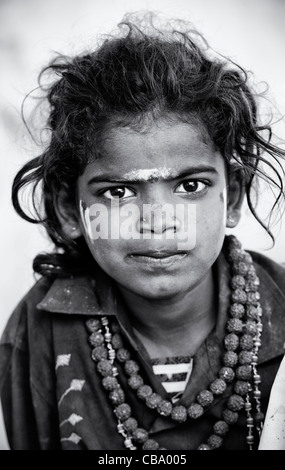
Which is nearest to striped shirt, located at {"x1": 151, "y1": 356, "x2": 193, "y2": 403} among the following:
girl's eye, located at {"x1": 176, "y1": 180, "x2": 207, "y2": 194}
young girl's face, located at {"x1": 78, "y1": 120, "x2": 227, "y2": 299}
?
young girl's face, located at {"x1": 78, "y1": 120, "x2": 227, "y2": 299}

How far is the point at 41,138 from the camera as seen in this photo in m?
2.03

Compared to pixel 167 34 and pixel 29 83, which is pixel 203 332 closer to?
pixel 167 34

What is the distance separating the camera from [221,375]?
179 centimetres

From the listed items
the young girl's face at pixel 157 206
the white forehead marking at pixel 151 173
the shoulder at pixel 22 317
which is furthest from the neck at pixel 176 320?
the white forehead marking at pixel 151 173

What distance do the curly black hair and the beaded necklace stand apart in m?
0.27

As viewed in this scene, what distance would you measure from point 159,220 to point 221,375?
507 millimetres

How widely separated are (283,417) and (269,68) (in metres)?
1.74

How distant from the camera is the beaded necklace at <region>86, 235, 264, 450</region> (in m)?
1.77

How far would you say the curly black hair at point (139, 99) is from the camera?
1639mm

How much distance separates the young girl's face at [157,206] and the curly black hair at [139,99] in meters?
0.05

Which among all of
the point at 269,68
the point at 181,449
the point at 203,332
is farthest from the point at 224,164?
the point at 269,68

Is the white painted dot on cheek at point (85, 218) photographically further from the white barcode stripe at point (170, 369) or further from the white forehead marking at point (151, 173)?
the white barcode stripe at point (170, 369)

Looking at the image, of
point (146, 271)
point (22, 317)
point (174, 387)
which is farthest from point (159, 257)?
point (22, 317)

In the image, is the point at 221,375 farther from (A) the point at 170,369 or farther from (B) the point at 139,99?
(B) the point at 139,99
